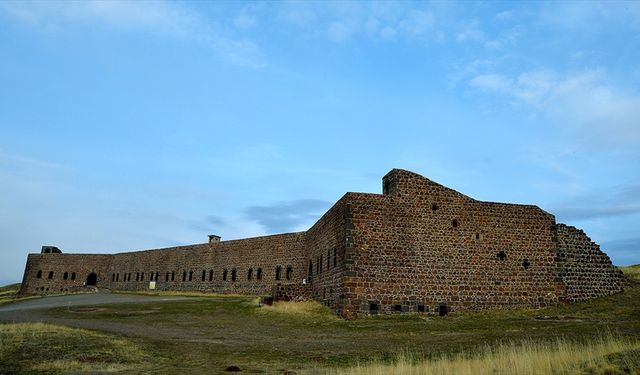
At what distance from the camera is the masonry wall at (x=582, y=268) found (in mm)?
24828

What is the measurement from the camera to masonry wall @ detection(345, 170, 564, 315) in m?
22.0

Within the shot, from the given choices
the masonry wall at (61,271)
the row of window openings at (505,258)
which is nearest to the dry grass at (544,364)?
the row of window openings at (505,258)

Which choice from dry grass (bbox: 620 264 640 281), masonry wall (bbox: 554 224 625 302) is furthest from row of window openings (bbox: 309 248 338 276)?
dry grass (bbox: 620 264 640 281)

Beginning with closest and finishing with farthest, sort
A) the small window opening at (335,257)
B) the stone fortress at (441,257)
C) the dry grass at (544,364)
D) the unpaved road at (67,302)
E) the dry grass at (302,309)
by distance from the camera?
Answer: 1. the dry grass at (544,364)
2. the stone fortress at (441,257)
3. the dry grass at (302,309)
4. the small window opening at (335,257)
5. the unpaved road at (67,302)

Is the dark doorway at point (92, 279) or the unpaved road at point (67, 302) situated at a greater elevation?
the dark doorway at point (92, 279)

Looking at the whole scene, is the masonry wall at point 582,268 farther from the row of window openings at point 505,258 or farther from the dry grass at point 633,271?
the dry grass at point 633,271

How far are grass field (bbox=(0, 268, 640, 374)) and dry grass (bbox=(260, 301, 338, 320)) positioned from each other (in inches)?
2.0

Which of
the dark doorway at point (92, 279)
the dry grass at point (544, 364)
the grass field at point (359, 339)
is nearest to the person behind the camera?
the dry grass at point (544, 364)

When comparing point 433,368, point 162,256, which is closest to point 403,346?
point 433,368

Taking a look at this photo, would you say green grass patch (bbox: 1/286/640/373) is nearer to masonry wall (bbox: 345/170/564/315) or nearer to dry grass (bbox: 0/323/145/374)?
dry grass (bbox: 0/323/145/374)

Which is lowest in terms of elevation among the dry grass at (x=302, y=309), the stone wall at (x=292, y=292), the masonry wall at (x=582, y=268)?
the dry grass at (x=302, y=309)

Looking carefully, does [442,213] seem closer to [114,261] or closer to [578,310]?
[578,310]

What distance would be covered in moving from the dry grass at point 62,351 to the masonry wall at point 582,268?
21464 millimetres

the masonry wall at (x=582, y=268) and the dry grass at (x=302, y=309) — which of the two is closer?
the dry grass at (x=302, y=309)
